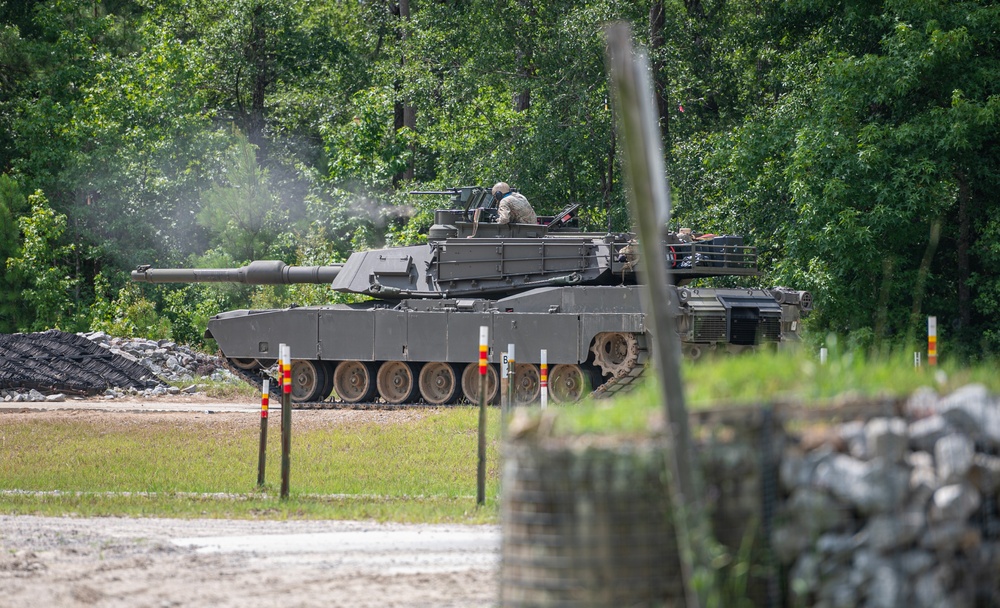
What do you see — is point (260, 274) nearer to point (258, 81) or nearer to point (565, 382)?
point (565, 382)

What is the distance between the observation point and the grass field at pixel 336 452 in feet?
16.8

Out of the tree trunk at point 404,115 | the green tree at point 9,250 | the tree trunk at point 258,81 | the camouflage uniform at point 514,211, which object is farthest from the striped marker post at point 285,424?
the tree trunk at point 258,81

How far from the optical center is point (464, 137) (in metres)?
35.0

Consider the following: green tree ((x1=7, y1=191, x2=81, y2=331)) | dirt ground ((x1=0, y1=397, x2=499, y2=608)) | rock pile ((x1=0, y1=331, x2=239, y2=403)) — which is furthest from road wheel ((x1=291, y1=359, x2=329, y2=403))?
green tree ((x1=7, y1=191, x2=81, y2=331))

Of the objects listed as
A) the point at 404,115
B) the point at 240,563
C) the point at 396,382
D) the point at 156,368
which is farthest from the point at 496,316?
the point at 404,115

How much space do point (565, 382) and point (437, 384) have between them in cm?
256

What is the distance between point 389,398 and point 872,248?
897cm

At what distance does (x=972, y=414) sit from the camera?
477 cm

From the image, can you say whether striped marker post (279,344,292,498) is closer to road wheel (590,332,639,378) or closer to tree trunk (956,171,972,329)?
road wheel (590,332,639,378)

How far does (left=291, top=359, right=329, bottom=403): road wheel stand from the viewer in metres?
24.2

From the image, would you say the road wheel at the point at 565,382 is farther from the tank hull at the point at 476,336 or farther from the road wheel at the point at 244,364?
the road wheel at the point at 244,364

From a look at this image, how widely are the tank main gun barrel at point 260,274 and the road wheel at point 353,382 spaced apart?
7.17 ft

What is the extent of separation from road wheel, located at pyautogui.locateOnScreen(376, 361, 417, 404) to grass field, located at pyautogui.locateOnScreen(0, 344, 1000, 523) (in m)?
2.93

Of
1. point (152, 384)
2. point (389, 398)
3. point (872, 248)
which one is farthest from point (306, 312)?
point (872, 248)
